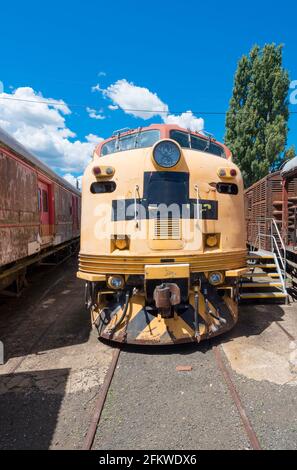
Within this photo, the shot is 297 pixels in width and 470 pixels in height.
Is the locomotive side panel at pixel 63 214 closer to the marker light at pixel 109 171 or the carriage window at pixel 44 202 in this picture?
Answer: the carriage window at pixel 44 202

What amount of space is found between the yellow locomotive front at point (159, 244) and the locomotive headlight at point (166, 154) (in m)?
0.01

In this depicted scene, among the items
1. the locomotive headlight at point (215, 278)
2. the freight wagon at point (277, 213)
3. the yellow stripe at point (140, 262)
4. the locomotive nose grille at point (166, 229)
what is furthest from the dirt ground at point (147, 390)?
the freight wagon at point (277, 213)

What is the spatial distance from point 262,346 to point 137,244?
2.37m

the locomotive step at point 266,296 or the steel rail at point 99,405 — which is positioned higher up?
the locomotive step at point 266,296

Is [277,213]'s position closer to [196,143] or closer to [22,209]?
[196,143]

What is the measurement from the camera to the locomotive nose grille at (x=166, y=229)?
4164mm

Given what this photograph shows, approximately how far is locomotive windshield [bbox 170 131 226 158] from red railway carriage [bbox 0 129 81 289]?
9.89 ft

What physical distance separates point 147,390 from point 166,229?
1.98 m

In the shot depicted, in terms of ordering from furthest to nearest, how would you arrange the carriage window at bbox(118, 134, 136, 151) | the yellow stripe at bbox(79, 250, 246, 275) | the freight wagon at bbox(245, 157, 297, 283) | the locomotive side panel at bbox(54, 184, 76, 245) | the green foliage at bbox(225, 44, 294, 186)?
the green foliage at bbox(225, 44, 294, 186) < the locomotive side panel at bbox(54, 184, 76, 245) < the freight wagon at bbox(245, 157, 297, 283) < the carriage window at bbox(118, 134, 136, 151) < the yellow stripe at bbox(79, 250, 246, 275)

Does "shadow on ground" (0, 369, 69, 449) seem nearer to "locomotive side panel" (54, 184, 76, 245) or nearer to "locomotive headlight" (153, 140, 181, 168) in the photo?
"locomotive headlight" (153, 140, 181, 168)

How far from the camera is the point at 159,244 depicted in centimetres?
413

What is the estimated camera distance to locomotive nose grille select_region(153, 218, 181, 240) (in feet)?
13.7

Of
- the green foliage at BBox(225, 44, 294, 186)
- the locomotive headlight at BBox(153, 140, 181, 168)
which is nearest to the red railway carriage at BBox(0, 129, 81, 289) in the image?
the locomotive headlight at BBox(153, 140, 181, 168)
